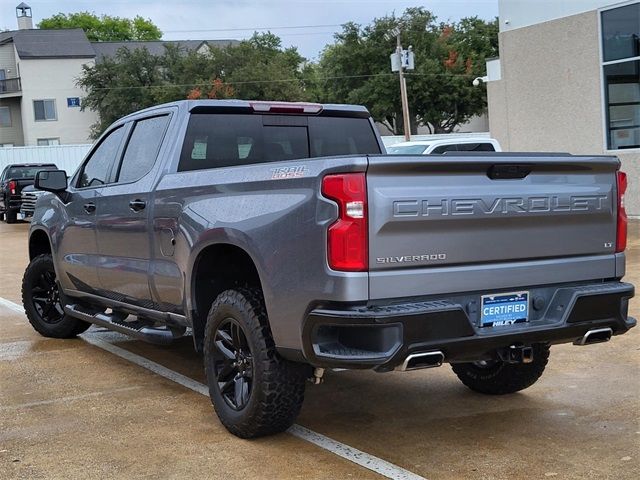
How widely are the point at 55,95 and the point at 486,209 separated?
60262 millimetres

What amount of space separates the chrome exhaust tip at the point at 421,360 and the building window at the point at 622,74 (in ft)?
44.8

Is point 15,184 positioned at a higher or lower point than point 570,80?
lower

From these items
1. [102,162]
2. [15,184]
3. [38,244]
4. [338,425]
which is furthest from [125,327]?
[15,184]

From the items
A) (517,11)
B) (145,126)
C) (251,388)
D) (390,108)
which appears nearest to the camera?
(251,388)

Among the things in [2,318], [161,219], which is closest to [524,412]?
[161,219]

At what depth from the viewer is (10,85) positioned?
60188 mm

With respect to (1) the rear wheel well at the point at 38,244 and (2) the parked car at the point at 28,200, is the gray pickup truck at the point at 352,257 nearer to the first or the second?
(1) the rear wheel well at the point at 38,244

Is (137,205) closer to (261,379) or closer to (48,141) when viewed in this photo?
(261,379)

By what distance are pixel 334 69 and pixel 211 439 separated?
179 feet

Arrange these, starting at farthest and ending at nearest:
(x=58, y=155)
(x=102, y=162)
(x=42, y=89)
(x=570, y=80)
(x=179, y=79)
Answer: (x=42, y=89), (x=179, y=79), (x=58, y=155), (x=570, y=80), (x=102, y=162)

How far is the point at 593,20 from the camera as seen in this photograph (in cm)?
1683

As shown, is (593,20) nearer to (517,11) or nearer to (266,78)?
(517,11)

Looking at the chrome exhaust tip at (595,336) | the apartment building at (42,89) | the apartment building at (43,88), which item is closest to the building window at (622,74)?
the chrome exhaust tip at (595,336)

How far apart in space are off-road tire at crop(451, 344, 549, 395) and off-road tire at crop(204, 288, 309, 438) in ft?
5.03
